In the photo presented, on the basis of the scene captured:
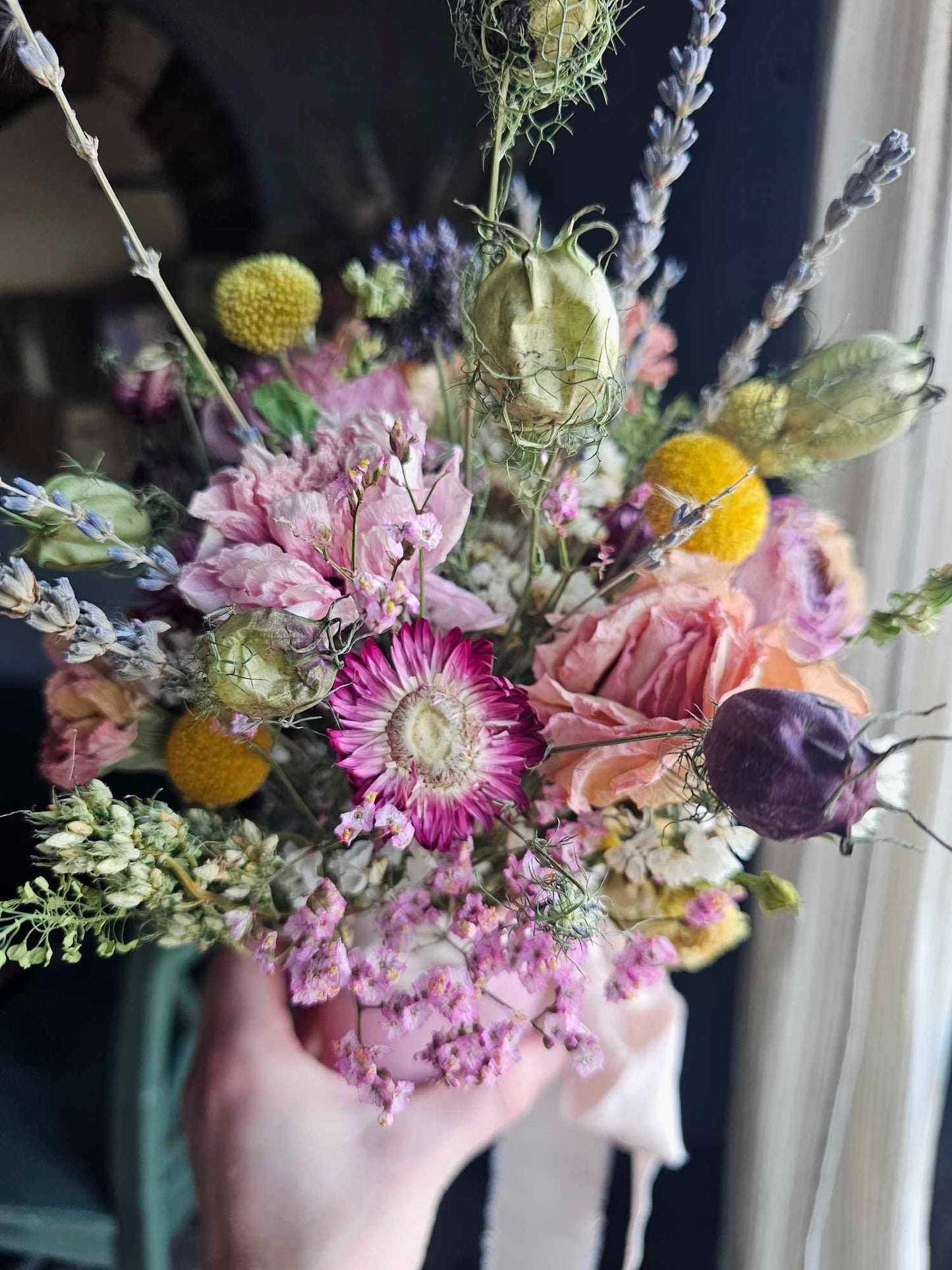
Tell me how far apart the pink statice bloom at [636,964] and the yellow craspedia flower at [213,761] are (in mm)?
218

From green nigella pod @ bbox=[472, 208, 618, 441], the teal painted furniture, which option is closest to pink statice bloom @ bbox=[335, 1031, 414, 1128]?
the teal painted furniture

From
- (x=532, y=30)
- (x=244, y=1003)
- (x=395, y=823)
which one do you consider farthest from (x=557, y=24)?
(x=244, y=1003)

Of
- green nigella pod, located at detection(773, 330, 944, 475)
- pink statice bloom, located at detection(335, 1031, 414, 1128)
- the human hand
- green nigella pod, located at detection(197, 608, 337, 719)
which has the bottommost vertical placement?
the human hand

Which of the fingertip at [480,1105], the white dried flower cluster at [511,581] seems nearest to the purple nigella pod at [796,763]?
the white dried flower cluster at [511,581]

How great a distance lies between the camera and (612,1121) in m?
0.62

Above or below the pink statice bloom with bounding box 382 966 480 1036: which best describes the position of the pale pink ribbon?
below

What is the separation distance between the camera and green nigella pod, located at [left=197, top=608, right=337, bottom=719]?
1.09 feet

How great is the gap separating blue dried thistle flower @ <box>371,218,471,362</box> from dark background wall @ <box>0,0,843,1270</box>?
36cm

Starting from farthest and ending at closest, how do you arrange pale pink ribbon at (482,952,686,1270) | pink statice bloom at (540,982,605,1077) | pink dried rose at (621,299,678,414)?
pale pink ribbon at (482,952,686,1270) → pink dried rose at (621,299,678,414) → pink statice bloom at (540,982,605,1077)

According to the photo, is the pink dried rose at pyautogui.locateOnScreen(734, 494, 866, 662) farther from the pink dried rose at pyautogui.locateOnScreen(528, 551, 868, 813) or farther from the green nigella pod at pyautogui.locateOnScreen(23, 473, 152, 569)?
the green nigella pod at pyautogui.locateOnScreen(23, 473, 152, 569)

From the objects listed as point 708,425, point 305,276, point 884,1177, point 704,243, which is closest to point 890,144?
point 708,425

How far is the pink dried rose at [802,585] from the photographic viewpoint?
451 mm

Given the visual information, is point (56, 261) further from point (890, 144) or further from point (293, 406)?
point (890, 144)

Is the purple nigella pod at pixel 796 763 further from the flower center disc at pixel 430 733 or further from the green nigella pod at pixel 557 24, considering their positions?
the green nigella pod at pixel 557 24
